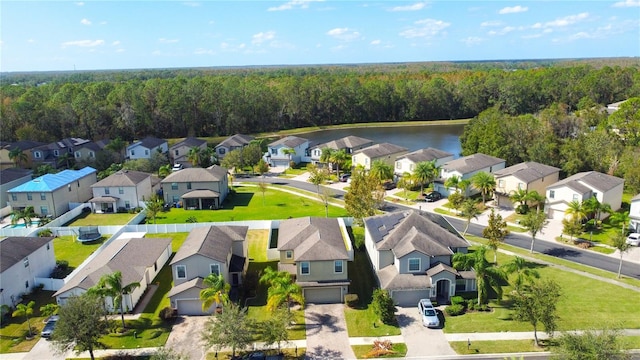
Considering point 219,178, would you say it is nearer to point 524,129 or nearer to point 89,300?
point 89,300

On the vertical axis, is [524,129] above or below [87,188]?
above

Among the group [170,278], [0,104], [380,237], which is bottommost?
[170,278]

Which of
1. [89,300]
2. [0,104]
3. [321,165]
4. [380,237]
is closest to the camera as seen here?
[89,300]

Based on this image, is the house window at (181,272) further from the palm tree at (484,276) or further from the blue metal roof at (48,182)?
the blue metal roof at (48,182)

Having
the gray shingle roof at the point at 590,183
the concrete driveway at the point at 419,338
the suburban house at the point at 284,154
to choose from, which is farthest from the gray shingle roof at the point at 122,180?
the gray shingle roof at the point at 590,183

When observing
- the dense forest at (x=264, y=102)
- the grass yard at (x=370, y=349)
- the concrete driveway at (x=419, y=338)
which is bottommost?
the concrete driveway at (x=419, y=338)

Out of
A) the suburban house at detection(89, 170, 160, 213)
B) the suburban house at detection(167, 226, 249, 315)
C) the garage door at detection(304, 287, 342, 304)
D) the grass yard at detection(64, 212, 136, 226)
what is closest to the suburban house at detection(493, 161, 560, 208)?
the garage door at detection(304, 287, 342, 304)

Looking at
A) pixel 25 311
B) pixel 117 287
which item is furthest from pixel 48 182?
pixel 117 287

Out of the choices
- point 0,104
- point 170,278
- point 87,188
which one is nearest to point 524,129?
point 170,278
